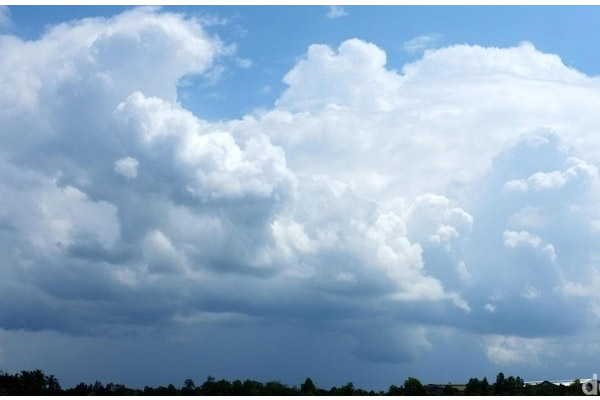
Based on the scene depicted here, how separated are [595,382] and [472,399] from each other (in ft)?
126

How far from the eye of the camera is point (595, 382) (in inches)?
A: 6191

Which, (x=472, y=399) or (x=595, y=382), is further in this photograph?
(x=472, y=399)

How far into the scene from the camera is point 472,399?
622ft
